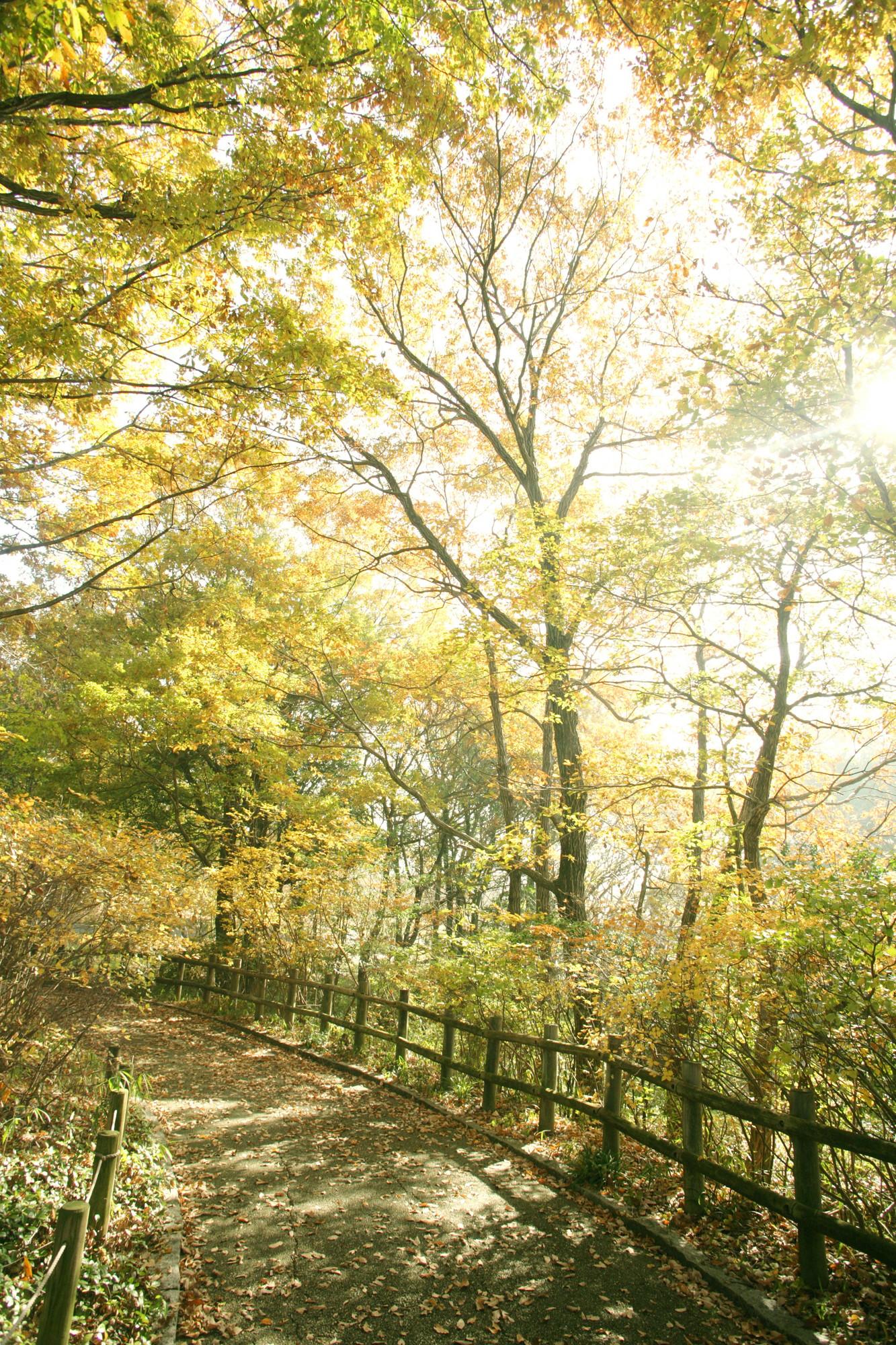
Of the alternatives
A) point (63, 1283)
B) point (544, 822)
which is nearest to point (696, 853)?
point (544, 822)

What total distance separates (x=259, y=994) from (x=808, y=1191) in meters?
11.9

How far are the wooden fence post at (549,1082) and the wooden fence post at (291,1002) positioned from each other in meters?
6.83

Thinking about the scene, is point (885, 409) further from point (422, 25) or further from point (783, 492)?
point (422, 25)

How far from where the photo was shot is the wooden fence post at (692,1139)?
4566mm

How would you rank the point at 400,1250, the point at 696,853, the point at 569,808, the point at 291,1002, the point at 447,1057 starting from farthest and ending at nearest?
the point at 291,1002 < the point at 696,853 < the point at 569,808 < the point at 447,1057 < the point at 400,1250

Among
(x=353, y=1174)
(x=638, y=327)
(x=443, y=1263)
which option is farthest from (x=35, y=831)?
(x=638, y=327)

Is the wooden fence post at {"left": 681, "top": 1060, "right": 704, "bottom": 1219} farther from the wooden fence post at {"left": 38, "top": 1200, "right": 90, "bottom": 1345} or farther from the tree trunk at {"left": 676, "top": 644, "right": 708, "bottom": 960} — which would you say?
the wooden fence post at {"left": 38, "top": 1200, "right": 90, "bottom": 1345}

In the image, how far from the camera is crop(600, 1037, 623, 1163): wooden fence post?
5.39 meters

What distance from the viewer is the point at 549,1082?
642 centimetres

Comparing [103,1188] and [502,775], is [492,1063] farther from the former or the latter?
[502,775]

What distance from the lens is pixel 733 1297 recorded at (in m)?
3.75

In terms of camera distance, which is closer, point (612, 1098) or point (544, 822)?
point (612, 1098)

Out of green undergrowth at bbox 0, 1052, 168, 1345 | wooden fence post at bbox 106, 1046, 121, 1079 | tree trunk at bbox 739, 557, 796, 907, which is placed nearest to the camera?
green undergrowth at bbox 0, 1052, 168, 1345

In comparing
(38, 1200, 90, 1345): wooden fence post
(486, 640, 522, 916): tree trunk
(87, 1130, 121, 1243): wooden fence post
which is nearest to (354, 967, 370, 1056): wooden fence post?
(486, 640, 522, 916): tree trunk
